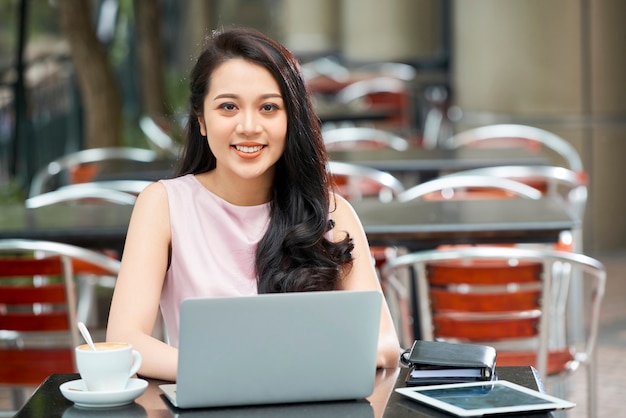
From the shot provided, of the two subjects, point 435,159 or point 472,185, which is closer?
point 472,185

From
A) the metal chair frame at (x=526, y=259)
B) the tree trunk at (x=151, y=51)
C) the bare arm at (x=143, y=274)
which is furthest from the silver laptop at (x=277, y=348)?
the tree trunk at (x=151, y=51)

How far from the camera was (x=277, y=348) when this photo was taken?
6.47 ft

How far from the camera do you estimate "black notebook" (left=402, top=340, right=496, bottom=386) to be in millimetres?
2197

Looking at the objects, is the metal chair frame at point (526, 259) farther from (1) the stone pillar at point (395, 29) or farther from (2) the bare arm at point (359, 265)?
(1) the stone pillar at point (395, 29)

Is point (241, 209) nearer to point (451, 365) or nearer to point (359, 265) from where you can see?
point (359, 265)

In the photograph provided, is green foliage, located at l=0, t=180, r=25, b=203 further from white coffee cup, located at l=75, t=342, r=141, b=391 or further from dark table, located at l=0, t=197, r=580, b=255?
white coffee cup, located at l=75, t=342, r=141, b=391

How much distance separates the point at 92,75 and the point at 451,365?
22.5 feet

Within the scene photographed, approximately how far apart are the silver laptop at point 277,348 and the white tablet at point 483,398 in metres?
0.11

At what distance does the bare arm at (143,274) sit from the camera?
2480 mm

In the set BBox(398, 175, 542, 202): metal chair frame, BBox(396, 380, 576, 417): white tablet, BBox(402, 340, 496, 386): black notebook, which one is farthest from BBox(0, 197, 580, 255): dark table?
BBox(396, 380, 576, 417): white tablet

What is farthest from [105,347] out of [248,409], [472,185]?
[472,185]

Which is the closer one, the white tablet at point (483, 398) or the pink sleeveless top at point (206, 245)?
the white tablet at point (483, 398)

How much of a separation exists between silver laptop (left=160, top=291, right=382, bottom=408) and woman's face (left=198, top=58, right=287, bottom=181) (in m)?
0.61

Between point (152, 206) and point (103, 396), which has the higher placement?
point (152, 206)
